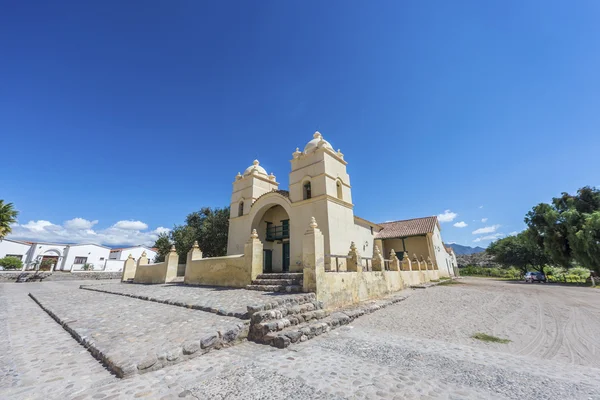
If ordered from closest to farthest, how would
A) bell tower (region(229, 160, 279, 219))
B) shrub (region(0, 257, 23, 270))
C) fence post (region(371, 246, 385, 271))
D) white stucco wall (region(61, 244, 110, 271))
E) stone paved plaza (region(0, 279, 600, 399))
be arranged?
stone paved plaza (region(0, 279, 600, 399)) → fence post (region(371, 246, 385, 271)) → bell tower (region(229, 160, 279, 219)) → shrub (region(0, 257, 23, 270)) → white stucco wall (region(61, 244, 110, 271))

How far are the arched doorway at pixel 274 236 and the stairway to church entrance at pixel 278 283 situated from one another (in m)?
5.67

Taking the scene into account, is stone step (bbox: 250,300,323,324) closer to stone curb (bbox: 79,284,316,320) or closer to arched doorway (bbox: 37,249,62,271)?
stone curb (bbox: 79,284,316,320)

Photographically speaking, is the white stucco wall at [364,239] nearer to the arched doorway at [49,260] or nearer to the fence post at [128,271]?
the fence post at [128,271]

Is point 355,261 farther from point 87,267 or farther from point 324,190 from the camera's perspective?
point 87,267

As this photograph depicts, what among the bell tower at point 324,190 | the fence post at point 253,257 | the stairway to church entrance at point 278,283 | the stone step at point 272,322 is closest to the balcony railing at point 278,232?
the bell tower at point 324,190

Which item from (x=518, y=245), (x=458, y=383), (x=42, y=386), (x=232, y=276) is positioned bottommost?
(x=458, y=383)

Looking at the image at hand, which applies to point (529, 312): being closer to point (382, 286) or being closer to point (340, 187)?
point (382, 286)

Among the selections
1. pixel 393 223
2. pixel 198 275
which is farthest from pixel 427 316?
pixel 393 223

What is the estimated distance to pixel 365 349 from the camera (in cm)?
503

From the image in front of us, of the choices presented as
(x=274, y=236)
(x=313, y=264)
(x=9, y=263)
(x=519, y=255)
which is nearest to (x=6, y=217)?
(x=9, y=263)

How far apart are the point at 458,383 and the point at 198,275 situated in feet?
42.3

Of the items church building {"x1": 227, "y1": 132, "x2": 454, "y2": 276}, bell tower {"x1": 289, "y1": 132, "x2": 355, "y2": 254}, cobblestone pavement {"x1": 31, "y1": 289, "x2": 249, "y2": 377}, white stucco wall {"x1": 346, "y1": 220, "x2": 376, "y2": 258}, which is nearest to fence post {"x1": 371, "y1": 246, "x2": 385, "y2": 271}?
church building {"x1": 227, "y1": 132, "x2": 454, "y2": 276}

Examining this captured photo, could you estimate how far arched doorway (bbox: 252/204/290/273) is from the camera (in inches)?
667

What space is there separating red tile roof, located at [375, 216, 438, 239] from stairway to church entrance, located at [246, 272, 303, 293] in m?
15.8
